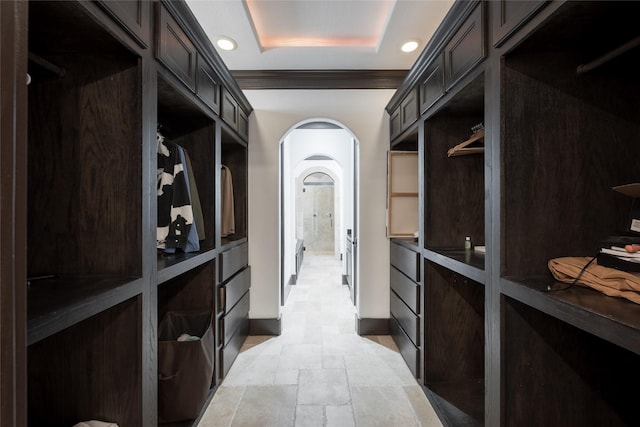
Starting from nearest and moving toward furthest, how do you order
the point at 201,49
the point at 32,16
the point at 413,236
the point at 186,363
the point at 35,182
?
1. the point at 32,16
2. the point at 35,182
3. the point at 186,363
4. the point at 201,49
5. the point at 413,236

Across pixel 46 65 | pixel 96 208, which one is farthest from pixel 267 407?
pixel 46 65

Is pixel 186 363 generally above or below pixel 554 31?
below

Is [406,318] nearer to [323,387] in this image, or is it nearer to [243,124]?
[323,387]

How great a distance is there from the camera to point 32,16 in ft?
3.01

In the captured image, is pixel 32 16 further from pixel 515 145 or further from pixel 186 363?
pixel 515 145

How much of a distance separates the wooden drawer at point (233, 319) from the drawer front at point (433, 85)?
6.96 feet

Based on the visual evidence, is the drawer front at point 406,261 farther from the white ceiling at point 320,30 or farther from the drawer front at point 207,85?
the drawer front at point 207,85

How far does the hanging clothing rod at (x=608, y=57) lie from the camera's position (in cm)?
91

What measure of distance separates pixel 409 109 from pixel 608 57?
1.41m

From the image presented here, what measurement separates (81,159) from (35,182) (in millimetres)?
181

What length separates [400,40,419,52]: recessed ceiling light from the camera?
236cm

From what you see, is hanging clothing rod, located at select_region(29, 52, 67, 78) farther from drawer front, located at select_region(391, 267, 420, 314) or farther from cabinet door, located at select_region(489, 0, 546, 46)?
drawer front, located at select_region(391, 267, 420, 314)

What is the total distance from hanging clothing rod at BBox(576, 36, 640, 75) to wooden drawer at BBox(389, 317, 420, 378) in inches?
74.3

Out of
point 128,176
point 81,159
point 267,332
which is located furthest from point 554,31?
point 267,332
